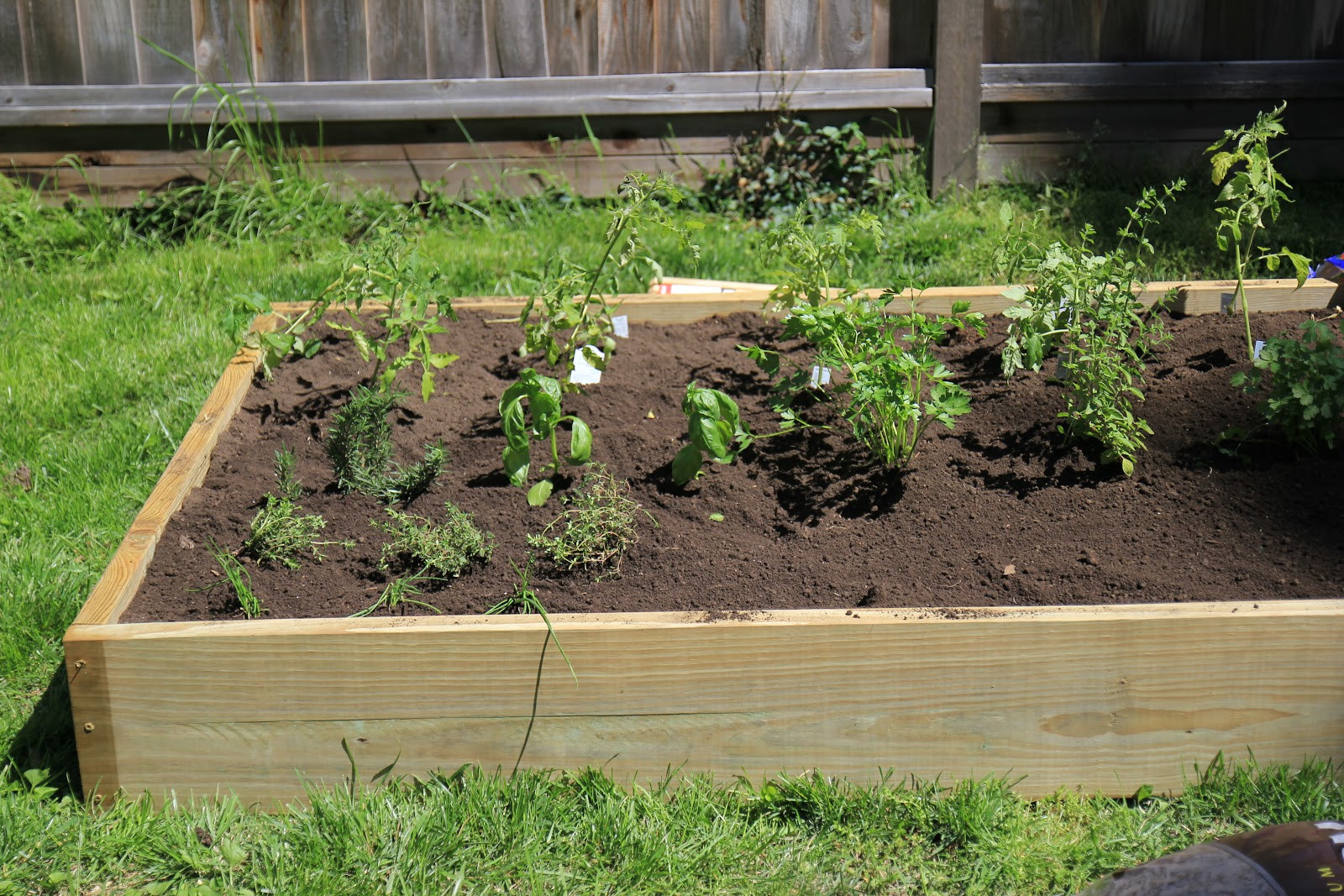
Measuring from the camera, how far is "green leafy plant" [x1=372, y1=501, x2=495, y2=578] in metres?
2.19

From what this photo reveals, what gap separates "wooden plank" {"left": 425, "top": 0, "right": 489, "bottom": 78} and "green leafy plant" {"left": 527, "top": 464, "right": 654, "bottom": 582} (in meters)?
3.27

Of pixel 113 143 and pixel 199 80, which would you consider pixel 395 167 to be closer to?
pixel 199 80

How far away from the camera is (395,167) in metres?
5.09

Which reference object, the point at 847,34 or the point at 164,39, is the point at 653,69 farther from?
the point at 164,39

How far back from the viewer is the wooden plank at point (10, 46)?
4.89 metres

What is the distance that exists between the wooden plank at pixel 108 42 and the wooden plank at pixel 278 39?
0.53 m

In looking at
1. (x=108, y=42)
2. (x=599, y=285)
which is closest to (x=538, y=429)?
(x=599, y=285)

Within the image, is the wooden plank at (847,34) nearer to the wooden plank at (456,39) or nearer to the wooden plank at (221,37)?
the wooden plank at (456,39)

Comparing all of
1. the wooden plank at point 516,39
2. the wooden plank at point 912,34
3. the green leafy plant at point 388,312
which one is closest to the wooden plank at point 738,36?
the wooden plank at point 912,34

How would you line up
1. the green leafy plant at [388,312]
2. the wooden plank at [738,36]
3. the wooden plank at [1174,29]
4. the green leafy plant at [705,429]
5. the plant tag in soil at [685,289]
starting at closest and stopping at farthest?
the green leafy plant at [705,429], the green leafy plant at [388,312], the plant tag in soil at [685,289], the wooden plank at [738,36], the wooden plank at [1174,29]

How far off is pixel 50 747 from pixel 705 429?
1.43m

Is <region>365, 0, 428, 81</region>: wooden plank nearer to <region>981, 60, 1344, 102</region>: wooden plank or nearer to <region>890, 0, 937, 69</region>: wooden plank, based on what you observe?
<region>890, 0, 937, 69</region>: wooden plank

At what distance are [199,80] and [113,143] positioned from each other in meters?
0.49

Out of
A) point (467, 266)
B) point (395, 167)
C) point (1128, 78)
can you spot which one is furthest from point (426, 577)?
point (1128, 78)
